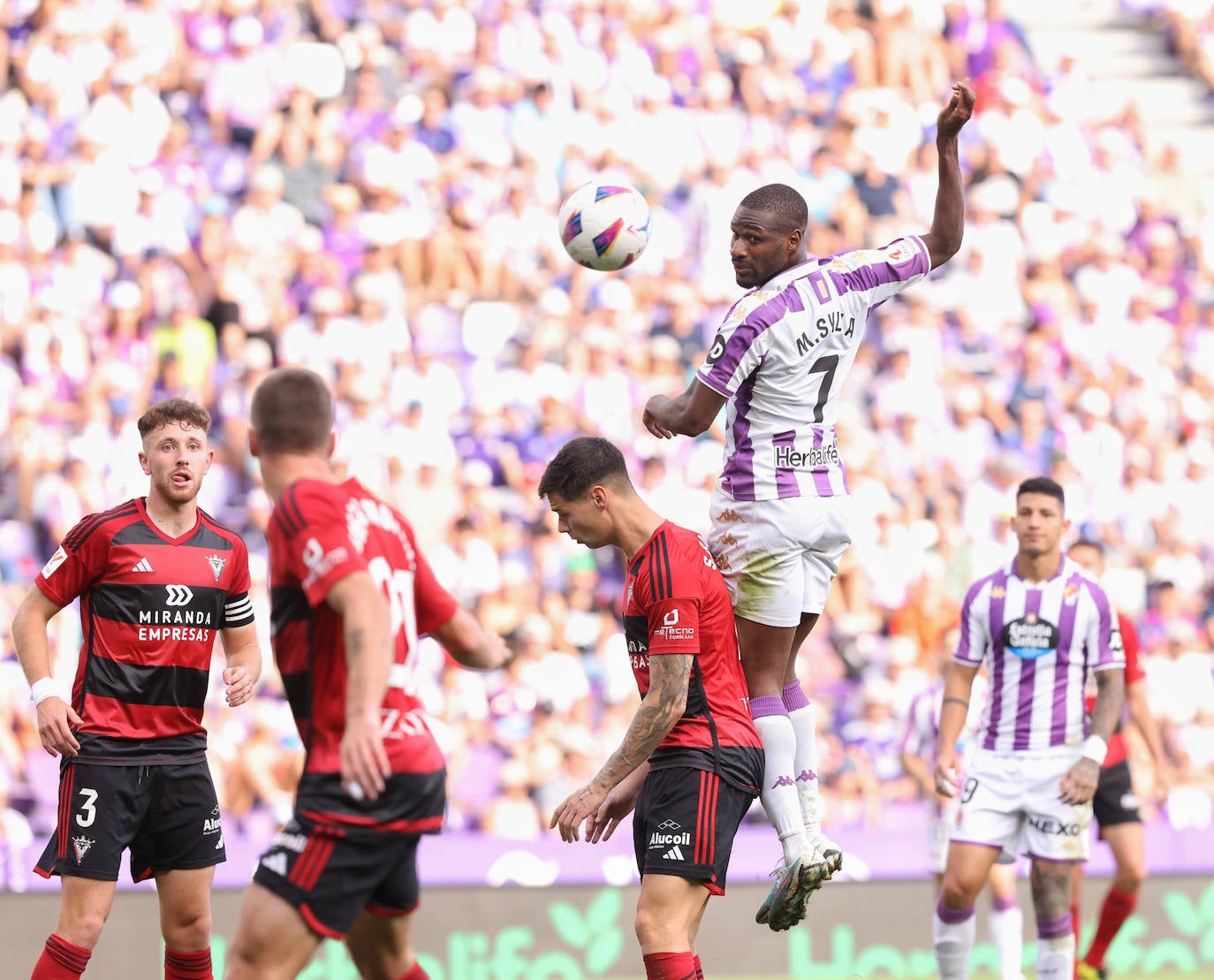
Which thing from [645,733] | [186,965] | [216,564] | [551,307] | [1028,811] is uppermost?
[551,307]

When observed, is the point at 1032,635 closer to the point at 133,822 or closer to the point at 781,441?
the point at 781,441

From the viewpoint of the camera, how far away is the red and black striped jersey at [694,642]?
6539mm

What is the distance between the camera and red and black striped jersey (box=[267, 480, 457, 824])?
17.0ft

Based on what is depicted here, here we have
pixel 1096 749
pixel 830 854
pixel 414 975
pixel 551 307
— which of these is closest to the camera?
pixel 414 975

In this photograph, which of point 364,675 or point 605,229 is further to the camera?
point 605,229

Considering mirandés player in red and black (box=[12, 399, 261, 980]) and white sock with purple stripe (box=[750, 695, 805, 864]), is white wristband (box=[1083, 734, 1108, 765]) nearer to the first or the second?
white sock with purple stripe (box=[750, 695, 805, 864])

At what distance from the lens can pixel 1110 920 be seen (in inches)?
424

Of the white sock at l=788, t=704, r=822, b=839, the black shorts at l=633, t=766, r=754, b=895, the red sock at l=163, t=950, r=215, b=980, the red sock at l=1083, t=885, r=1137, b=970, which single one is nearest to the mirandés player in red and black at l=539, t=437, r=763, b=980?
the black shorts at l=633, t=766, r=754, b=895

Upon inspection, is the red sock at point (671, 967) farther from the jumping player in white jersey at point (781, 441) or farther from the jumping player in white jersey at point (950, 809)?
the jumping player in white jersey at point (950, 809)

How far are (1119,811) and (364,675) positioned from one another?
7039 millimetres

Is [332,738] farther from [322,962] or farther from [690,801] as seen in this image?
[322,962]

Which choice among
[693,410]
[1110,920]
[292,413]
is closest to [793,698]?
[693,410]

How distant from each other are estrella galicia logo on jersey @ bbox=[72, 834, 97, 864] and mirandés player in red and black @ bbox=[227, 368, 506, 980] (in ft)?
6.27

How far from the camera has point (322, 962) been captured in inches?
439
